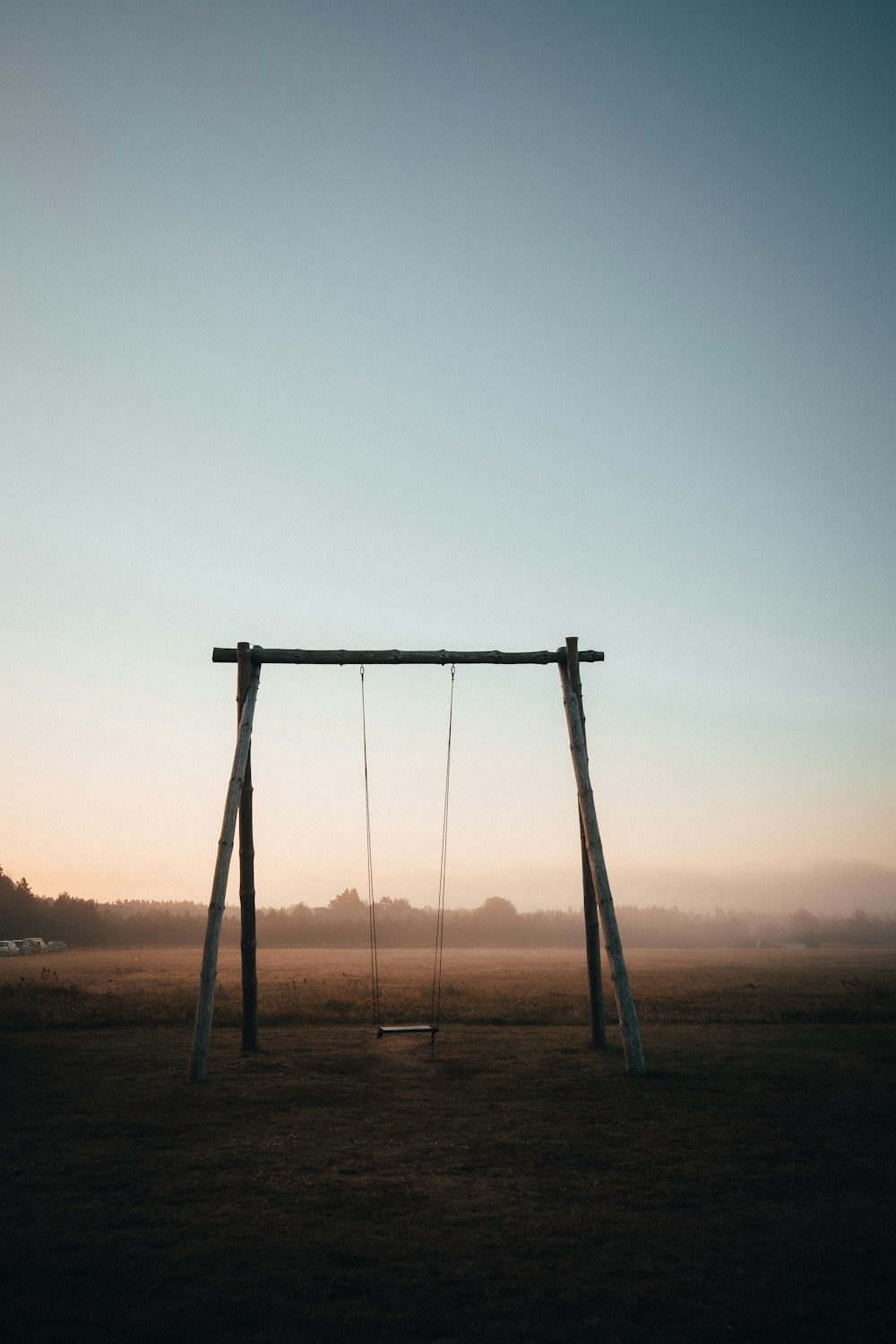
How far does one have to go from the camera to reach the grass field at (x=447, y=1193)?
4.20 meters

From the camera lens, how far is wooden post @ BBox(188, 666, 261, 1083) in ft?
34.2

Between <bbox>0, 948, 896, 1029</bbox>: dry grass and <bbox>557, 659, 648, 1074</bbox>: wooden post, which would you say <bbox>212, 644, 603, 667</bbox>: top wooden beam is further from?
<bbox>0, 948, 896, 1029</bbox>: dry grass

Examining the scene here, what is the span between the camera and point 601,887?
11852 millimetres

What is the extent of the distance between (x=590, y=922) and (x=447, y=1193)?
25.2ft

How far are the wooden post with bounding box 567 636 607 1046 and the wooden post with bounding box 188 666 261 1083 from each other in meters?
5.05

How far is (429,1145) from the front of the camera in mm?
7391

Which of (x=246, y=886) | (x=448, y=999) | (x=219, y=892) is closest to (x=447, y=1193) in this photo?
(x=219, y=892)

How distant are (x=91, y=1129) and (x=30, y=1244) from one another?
3.09m

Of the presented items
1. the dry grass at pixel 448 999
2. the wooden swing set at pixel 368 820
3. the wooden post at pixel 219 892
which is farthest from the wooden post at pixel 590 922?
the wooden post at pixel 219 892

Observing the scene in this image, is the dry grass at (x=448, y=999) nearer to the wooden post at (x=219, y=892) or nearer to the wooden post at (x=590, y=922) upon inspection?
the wooden post at (x=590, y=922)

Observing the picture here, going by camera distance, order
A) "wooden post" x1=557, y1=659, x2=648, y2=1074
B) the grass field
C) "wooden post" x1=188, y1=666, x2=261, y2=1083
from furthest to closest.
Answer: "wooden post" x1=557, y1=659, x2=648, y2=1074 < "wooden post" x1=188, y1=666, x2=261, y2=1083 < the grass field

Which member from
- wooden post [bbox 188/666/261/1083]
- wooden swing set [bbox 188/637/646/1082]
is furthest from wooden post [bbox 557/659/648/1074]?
wooden post [bbox 188/666/261/1083]

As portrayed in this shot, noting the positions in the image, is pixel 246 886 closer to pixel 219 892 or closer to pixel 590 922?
pixel 219 892

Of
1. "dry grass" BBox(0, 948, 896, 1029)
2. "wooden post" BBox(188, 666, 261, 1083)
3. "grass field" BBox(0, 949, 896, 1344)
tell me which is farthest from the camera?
"dry grass" BBox(0, 948, 896, 1029)
